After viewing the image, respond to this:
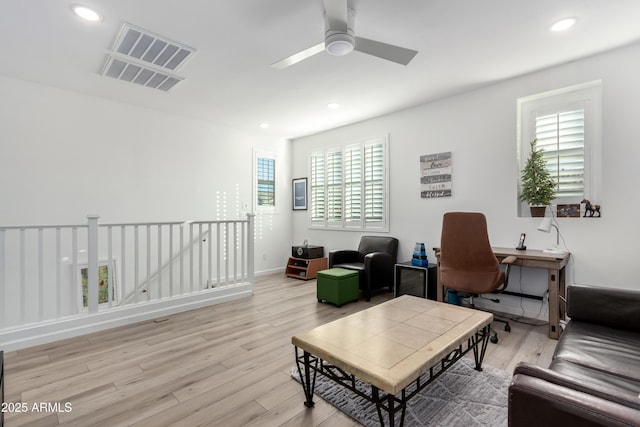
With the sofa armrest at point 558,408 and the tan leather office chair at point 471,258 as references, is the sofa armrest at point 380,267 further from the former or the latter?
the sofa armrest at point 558,408

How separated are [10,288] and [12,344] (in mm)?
1100

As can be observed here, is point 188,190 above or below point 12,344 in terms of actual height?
above

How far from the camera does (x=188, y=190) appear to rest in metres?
4.86

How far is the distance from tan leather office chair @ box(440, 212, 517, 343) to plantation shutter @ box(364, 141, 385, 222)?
6.06 ft

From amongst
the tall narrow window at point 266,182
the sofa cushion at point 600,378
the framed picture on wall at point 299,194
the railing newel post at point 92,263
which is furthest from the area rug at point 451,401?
the framed picture on wall at point 299,194

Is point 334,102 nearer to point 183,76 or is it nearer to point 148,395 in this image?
point 183,76

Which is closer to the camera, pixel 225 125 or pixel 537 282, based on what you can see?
pixel 537 282

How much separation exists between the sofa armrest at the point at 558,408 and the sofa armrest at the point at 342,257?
142 inches

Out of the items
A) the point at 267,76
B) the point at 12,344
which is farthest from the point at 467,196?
the point at 12,344

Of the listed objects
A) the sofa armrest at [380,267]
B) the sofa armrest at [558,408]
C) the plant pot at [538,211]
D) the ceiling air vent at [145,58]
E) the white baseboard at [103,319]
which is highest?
the ceiling air vent at [145,58]

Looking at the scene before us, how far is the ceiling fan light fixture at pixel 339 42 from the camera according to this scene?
205 centimetres

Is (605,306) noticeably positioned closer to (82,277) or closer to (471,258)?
(471,258)

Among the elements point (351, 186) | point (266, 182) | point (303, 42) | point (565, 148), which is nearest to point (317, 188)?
point (351, 186)

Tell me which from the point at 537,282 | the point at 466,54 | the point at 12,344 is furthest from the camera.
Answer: the point at 537,282
